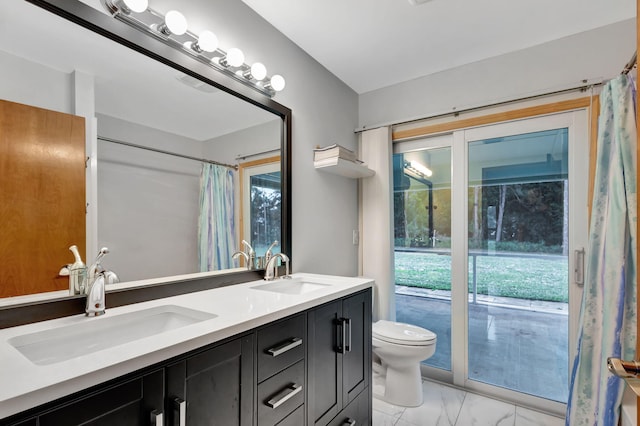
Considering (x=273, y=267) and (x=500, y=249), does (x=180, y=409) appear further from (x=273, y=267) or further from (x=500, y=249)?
(x=500, y=249)

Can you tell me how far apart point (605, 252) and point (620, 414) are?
0.73 meters

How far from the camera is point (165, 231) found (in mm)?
1330

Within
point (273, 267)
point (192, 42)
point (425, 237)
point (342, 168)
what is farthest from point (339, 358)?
→ point (192, 42)

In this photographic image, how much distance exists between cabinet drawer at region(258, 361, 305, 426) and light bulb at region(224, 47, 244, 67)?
4.71 feet

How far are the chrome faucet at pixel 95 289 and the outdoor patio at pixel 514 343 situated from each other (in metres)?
2.25

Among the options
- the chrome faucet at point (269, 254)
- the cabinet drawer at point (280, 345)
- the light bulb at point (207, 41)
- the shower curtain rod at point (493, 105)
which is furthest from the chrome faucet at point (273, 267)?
the shower curtain rod at point (493, 105)

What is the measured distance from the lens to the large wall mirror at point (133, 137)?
98 centimetres

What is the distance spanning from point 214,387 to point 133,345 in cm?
26

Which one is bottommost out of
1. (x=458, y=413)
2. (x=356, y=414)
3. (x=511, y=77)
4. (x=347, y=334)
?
(x=458, y=413)

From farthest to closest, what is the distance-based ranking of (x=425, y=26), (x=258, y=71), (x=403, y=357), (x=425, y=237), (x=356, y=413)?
(x=425, y=237), (x=403, y=357), (x=425, y=26), (x=258, y=71), (x=356, y=413)

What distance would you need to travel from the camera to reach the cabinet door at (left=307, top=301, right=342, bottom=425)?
128cm

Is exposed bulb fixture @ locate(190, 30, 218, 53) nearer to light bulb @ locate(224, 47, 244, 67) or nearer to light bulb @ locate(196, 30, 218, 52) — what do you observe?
light bulb @ locate(196, 30, 218, 52)

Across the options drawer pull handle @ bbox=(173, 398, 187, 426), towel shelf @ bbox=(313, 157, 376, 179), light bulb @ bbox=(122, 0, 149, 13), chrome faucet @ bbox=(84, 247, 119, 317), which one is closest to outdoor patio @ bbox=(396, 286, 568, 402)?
towel shelf @ bbox=(313, 157, 376, 179)

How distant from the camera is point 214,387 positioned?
882mm
